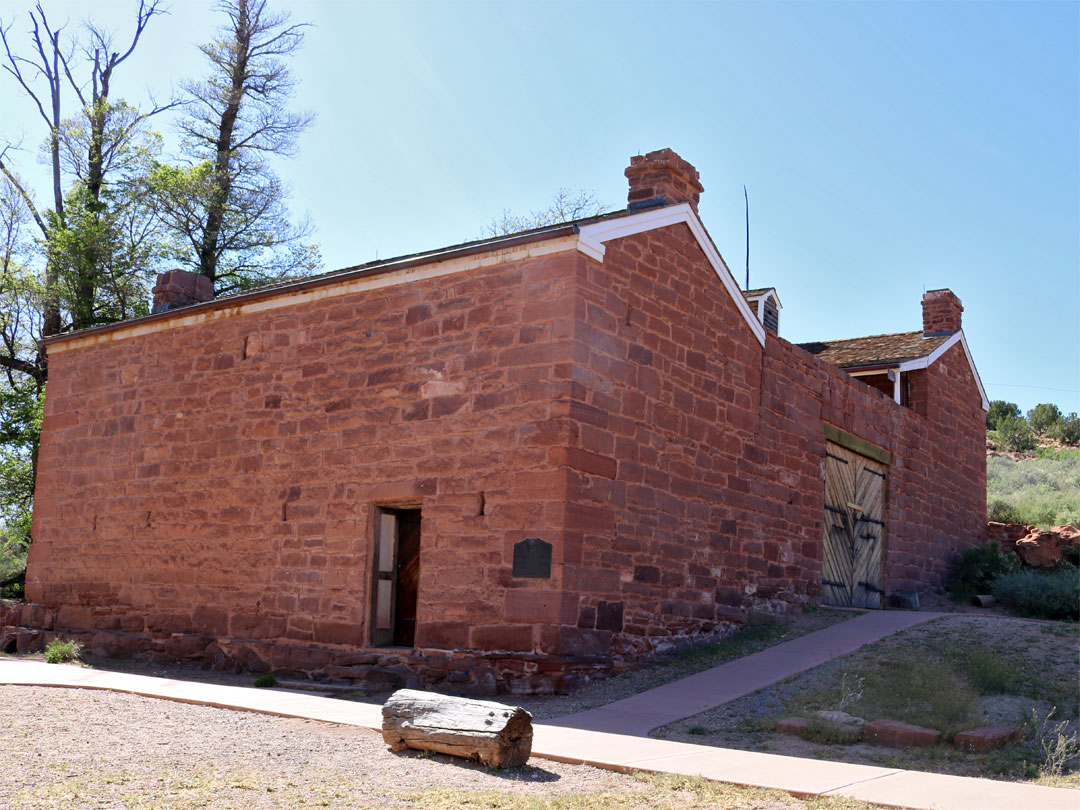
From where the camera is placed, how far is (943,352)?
18125 mm

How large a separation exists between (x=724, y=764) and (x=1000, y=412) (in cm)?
4489

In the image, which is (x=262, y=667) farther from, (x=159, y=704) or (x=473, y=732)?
(x=473, y=732)

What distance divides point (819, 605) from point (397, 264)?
7.21 m

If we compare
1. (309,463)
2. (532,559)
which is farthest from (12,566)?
(532,559)

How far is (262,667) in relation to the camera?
1140cm

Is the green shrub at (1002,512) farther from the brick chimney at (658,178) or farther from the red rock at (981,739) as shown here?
the red rock at (981,739)

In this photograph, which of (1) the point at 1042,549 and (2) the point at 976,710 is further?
(1) the point at 1042,549

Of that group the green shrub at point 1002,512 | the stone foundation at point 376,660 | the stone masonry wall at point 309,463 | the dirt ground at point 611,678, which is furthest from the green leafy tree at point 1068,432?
the stone masonry wall at point 309,463

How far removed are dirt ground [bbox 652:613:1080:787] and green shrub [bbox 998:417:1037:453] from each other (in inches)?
1299

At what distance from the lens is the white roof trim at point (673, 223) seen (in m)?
10.3

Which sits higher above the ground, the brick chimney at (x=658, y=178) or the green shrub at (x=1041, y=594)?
the brick chimney at (x=658, y=178)

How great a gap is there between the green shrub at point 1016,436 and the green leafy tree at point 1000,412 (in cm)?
196

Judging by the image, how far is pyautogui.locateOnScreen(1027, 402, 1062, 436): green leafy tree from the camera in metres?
44.0

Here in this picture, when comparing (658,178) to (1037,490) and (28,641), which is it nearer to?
(28,641)
